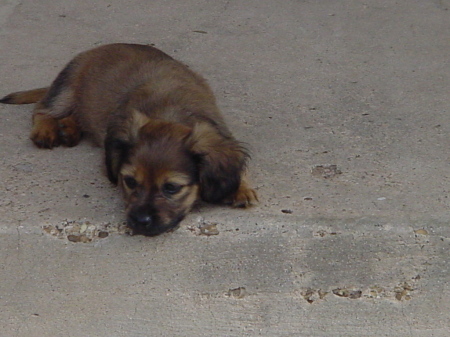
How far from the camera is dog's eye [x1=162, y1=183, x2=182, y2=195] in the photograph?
3.27m

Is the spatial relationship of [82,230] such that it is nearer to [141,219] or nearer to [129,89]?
[141,219]

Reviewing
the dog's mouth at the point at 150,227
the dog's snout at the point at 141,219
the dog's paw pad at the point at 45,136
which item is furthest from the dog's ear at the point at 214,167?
the dog's paw pad at the point at 45,136

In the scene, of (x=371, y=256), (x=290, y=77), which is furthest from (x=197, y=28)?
(x=371, y=256)

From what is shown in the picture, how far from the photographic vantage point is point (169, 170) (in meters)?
3.25

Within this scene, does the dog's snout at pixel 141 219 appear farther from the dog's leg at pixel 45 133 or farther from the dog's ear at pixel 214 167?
the dog's leg at pixel 45 133

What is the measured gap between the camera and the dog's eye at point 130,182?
3.31 metres

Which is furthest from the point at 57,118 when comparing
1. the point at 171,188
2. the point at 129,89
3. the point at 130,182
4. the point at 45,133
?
the point at 171,188

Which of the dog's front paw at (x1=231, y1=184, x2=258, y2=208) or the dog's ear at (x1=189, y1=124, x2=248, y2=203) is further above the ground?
the dog's ear at (x1=189, y1=124, x2=248, y2=203)

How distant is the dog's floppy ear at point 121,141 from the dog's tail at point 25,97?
1.15m

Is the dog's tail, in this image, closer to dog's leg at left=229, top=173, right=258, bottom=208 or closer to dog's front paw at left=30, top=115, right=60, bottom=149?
dog's front paw at left=30, top=115, right=60, bottom=149

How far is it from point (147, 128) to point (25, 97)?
146cm

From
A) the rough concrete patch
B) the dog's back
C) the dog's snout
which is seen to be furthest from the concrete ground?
the dog's back

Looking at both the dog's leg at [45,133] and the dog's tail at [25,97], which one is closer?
the dog's leg at [45,133]

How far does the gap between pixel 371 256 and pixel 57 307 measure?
1381 millimetres
